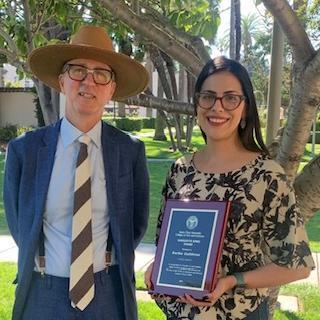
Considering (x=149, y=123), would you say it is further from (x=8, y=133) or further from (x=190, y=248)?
(x=190, y=248)

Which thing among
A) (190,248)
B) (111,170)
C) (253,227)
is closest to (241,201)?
(253,227)

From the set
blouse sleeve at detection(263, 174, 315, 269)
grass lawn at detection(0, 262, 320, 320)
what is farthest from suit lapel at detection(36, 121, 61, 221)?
grass lawn at detection(0, 262, 320, 320)

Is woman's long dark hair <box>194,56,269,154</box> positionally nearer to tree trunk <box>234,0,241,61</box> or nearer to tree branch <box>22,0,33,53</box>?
tree trunk <box>234,0,241,61</box>

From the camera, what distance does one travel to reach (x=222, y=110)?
2.21m

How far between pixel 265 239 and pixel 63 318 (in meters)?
0.98

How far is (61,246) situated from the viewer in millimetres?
2498

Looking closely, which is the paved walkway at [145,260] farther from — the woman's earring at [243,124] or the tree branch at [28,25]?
the woman's earring at [243,124]

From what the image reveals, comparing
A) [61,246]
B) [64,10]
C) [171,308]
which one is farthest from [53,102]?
[171,308]

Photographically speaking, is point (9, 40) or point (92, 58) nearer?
point (92, 58)

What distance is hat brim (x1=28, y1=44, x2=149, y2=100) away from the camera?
2.66m

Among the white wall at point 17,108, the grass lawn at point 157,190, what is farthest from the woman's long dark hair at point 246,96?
the white wall at point 17,108

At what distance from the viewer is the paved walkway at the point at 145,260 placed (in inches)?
214

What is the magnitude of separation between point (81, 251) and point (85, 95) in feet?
2.27

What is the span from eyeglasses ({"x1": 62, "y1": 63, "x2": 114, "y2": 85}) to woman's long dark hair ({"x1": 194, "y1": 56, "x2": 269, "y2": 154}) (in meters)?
0.51
